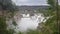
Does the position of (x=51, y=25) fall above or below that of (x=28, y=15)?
below

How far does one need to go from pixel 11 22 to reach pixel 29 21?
21cm

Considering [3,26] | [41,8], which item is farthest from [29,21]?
[3,26]

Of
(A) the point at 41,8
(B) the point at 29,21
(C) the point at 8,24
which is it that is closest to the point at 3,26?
(C) the point at 8,24

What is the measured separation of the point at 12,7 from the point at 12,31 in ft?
0.90

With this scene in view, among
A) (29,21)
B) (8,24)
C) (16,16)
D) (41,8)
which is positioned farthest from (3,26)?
(41,8)

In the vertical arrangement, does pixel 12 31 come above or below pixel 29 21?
below

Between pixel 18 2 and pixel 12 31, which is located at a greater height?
pixel 18 2

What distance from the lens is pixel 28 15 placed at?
1.49m

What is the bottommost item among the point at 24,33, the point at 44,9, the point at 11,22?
the point at 24,33

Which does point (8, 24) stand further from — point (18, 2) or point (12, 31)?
point (18, 2)

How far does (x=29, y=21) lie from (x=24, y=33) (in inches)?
5.8

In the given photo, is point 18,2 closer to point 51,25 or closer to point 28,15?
point 28,15

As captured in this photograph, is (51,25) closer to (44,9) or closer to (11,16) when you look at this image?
(44,9)

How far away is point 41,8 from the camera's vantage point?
1.48 meters
